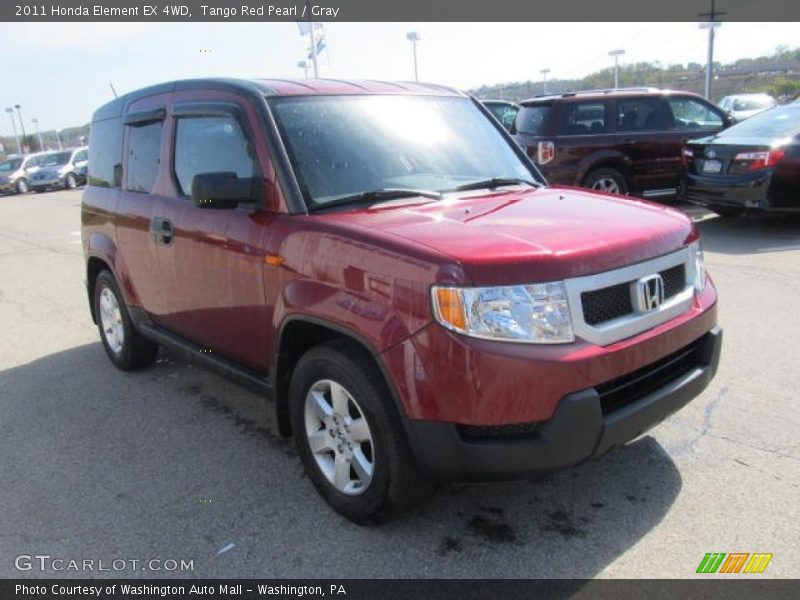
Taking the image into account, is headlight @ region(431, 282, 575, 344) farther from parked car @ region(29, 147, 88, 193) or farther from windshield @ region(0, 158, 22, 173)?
windshield @ region(0, 158, 22, 173)

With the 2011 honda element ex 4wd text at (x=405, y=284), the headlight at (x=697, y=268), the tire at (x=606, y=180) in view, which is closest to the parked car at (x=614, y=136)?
the tire at (x=606, y=180)

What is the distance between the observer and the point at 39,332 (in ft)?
21.7

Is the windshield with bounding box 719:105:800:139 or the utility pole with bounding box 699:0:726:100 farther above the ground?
the utility pole with bounding box 699:0:726:100

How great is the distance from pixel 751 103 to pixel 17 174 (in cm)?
3050

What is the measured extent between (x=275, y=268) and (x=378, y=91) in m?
1.31

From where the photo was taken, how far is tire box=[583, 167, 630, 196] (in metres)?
10.4

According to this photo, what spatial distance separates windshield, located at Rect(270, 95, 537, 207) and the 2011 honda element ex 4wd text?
1 centimetres

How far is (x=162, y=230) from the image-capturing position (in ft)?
13.6

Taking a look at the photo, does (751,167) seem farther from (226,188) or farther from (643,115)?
(226,188)

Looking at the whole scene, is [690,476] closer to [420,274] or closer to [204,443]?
[420,274]

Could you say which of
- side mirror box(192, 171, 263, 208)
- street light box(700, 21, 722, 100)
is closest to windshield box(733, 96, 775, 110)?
street light box(700, 21, 722, 100)

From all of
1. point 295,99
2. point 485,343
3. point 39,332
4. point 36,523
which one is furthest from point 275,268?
point 39,332

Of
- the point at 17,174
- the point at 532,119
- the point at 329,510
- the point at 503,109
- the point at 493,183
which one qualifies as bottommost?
the point at 329,510

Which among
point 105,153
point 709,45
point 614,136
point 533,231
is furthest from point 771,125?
point 709,45
